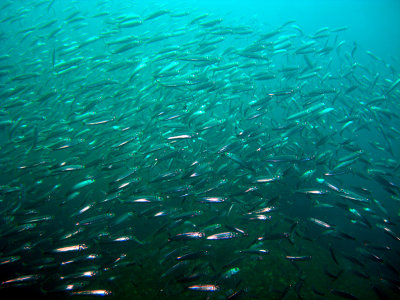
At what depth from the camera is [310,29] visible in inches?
1515

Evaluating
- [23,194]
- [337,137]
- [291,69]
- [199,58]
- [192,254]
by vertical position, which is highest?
[199,58]

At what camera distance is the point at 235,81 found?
952cm

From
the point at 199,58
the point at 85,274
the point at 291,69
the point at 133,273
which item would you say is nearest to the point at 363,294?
the point at 133,273

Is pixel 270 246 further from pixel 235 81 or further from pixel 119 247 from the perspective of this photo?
pixel 235 81

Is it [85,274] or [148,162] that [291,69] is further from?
[85,274]

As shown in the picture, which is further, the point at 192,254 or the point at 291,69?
the point at 291,69

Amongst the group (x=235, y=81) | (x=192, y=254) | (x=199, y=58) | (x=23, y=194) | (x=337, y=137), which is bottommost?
(x=337, y=137)

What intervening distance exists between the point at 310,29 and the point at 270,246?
45365mm

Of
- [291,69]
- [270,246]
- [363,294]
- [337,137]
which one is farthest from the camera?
[337,137]

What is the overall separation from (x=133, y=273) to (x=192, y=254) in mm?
2201

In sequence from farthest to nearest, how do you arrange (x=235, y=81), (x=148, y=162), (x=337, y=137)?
(x=337, y=137)
(x=235, y=81)
(x=148, y=162)

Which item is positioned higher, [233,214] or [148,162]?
[148,162]

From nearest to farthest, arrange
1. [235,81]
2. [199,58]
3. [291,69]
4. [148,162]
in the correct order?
[199,58], [148,162], [291,69], [235,81]

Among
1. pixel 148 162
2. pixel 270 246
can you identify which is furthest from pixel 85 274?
pixel 270 246
